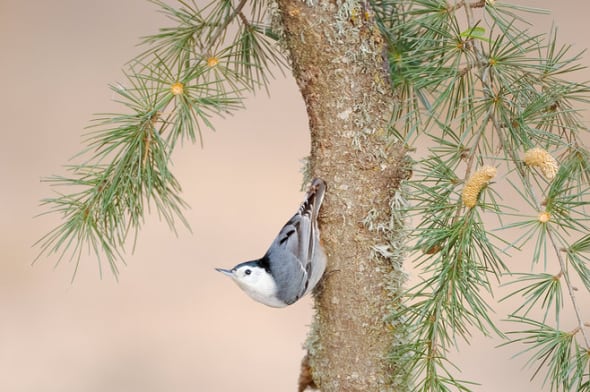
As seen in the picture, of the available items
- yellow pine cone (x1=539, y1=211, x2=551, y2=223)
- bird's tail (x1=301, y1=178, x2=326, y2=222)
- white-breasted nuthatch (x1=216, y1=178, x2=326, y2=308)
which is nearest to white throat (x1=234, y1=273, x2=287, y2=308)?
white-breasted nuthatch (x1=216, y1=178, x2=326, y2=308)

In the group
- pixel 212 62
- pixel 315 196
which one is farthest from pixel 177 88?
pixel 315 196

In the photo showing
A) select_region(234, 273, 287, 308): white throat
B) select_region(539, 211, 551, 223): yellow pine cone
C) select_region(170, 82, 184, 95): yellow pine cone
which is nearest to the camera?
select_region(539, 211, 551, 223): yellow pine cone

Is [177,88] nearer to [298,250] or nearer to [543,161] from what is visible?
[298,250]

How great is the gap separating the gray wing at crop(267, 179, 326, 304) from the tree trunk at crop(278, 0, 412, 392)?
17 millimetres

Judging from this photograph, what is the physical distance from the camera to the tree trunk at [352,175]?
72 centimetres

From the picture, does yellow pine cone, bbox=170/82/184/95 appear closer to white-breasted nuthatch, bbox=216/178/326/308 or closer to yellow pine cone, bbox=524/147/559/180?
white-breasted nuthatch, bbox=216/178/326/308

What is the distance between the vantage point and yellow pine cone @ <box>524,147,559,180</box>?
A: 60 cm

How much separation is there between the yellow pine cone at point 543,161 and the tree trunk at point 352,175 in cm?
17

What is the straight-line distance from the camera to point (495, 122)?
0.67 m

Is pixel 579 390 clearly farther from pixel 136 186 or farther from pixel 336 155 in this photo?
pixel 136 186

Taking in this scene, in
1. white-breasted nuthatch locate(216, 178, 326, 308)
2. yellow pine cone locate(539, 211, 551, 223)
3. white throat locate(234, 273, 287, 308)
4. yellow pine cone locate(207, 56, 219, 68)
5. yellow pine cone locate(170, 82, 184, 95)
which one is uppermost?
yellow pine cone locate(207, 56, 219, 68)

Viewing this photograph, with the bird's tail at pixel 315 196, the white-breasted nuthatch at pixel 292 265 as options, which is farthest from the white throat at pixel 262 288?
the bird's tail at pixel 315 196

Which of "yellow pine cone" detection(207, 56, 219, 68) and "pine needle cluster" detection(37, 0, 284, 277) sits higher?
"yellow pine cone" detection(207, 56, 219, 68)

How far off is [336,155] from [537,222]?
233 mm
